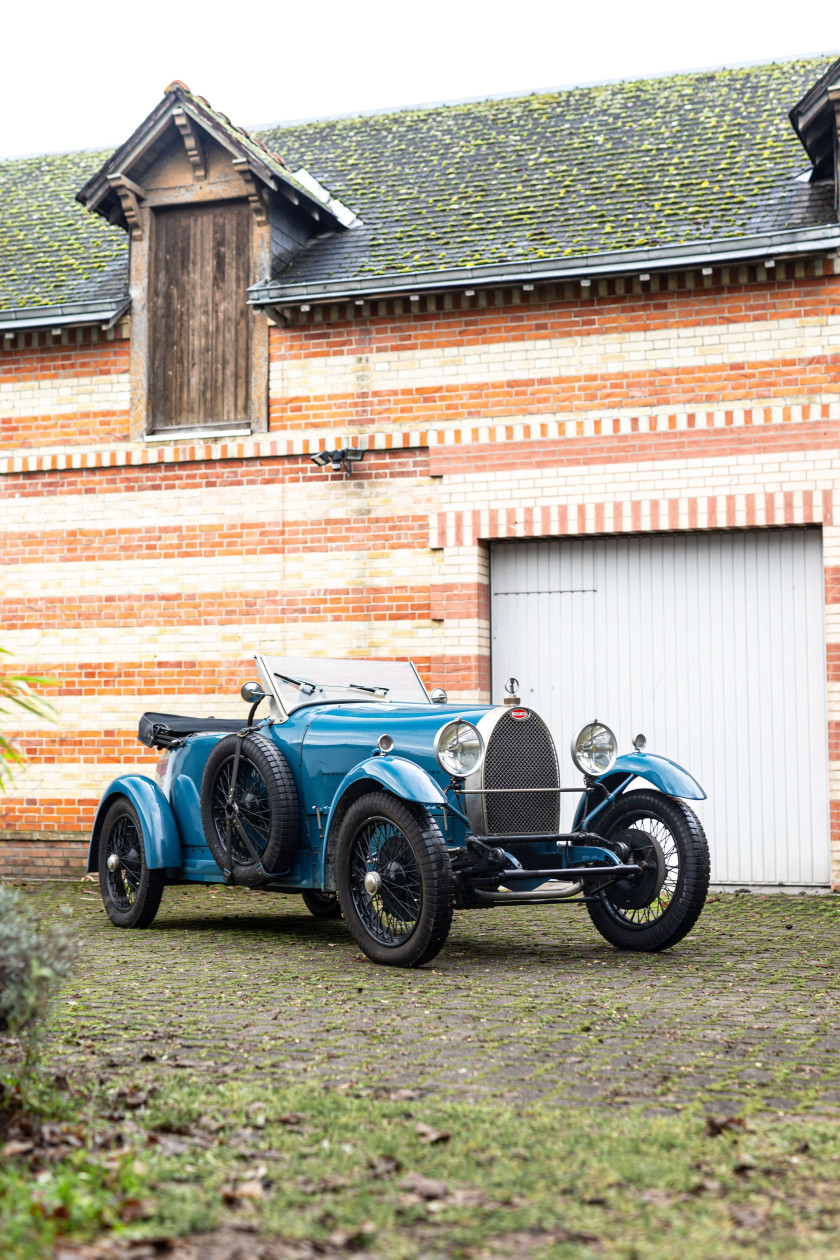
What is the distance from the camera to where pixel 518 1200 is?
340 cm

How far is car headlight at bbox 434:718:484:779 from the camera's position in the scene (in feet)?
23.4

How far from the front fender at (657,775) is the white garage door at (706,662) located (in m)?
3.60

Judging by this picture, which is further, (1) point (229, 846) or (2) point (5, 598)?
(2) point (5, 598)

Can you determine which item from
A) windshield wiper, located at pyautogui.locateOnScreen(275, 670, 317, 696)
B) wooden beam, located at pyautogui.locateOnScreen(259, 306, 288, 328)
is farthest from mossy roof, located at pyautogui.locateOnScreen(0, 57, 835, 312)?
windshield wiper, located at pyautogui.locateOnScreen(275, 670, 317, 696)

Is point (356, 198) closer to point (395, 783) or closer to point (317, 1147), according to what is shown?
point (395, 783)

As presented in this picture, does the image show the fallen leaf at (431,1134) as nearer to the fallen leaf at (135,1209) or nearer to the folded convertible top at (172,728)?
the fallen leaf at (135,1209)

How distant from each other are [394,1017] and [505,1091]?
50.6 inches

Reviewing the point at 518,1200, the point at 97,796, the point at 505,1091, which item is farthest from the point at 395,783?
the point at 97,796

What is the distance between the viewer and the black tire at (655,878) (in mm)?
7195

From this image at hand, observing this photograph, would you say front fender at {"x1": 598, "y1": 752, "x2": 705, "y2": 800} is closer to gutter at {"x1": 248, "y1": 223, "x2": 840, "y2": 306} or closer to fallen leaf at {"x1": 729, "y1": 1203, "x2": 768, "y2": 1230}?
fallen leaf at {"x1": 729, "y1": 1203, "x2": 768, "y2": 1230}

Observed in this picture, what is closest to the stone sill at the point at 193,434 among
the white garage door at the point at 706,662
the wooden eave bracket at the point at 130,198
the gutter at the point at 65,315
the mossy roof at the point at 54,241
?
the gutter at the point at 65,315

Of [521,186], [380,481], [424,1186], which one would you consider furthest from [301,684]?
[521,186]

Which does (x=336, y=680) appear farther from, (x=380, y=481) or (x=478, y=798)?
(x=380, y=481)

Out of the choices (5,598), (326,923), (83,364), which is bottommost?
(326,923)
